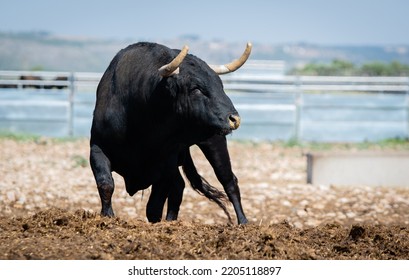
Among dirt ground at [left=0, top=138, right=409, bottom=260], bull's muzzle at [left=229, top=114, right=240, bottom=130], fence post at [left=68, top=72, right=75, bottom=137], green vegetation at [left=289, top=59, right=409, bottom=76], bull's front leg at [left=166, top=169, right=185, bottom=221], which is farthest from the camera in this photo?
green vegetation at [left=289, top=59, right=409, bottom=76]

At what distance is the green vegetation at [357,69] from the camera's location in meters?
37.4

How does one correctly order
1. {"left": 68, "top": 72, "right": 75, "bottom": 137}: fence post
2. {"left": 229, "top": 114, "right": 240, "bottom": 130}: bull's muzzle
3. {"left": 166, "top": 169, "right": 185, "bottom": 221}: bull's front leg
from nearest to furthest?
{"left": 229, "top": 114, "right": 240, "bottom": 130}: bull's muzzle, {"left": 166, "top": 169, "right": 185, "bottom": 221}: bull's front leg, {"left": 68, "top": 72, "right": 75, "bottom": 137}: fence post

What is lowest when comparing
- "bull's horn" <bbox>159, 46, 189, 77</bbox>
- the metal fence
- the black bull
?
the metal fence

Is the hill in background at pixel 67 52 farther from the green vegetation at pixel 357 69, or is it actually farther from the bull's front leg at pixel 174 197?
the bull's front leg at pixel 174 197

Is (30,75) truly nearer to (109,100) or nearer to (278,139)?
→ (278,139)

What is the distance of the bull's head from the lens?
277 inches

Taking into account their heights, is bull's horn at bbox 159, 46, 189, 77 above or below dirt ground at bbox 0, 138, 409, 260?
above

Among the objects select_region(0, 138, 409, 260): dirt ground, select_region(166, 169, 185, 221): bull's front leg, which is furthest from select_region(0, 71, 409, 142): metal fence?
select_region(166, 169, 185, 221): bull's front leg

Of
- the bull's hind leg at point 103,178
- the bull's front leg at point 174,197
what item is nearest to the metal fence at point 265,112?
the bull's front leg at point 174,197

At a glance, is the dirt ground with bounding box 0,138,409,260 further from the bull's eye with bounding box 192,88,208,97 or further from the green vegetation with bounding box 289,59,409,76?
the green vegetation with bounding box 289,59,409,76

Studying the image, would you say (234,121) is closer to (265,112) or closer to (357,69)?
(265,112)

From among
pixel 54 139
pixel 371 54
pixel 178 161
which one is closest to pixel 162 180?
pixel 178 161

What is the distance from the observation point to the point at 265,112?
73.7ft

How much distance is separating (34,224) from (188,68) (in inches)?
71.8
